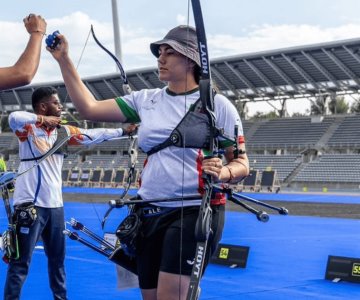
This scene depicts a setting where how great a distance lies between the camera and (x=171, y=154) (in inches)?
135

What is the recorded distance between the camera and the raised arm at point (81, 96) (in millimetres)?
3443

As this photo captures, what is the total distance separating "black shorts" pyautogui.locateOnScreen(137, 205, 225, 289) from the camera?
3.32 metres

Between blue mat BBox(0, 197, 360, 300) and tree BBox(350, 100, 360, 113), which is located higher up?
tree BBox(350, 100, 360, 113)

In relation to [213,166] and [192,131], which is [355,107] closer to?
[192,131]

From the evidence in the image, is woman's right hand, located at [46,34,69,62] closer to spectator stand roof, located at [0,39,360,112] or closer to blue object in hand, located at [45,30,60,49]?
blue object in hand, located at [45,30,60,49]

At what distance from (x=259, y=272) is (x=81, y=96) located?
5.14 m

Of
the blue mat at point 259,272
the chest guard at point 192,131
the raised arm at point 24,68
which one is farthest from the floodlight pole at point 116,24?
the blue mat at point 259,272

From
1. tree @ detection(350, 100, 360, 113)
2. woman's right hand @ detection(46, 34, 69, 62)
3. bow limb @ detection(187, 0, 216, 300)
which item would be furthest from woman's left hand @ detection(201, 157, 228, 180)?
tree @ detection(350, 100, 360, 113)

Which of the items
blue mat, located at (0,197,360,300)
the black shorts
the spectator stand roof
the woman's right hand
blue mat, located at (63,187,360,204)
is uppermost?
the spectator stand roof

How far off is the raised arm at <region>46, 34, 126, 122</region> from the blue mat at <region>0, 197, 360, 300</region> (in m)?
2.09

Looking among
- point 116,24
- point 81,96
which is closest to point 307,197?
point 116,24

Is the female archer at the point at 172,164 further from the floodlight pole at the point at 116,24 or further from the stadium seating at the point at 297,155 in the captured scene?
the stadium seating at the point at 297,155

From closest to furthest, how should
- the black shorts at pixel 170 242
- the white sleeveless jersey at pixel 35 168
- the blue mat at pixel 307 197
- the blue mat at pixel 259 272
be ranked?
the black shorts at pixel 170 242 < the white sleeveless jersey at pixel 35 168 < the blue mat at pixel 259 272 < the blue mat at pixel 307 197

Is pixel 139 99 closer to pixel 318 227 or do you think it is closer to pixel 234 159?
pixel 234 159
